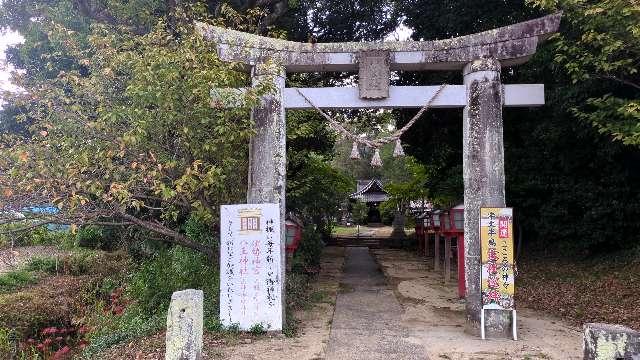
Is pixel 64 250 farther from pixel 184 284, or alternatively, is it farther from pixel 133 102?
pixel 133 102

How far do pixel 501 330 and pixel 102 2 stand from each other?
486 inches

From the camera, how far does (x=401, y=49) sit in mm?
7961

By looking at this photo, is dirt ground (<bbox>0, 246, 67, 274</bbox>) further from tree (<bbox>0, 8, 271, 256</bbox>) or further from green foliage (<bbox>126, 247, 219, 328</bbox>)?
tree (<bbox>0, 8, 271, 256</bbox>)

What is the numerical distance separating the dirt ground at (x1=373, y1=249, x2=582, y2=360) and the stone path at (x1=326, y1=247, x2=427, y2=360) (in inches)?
9.5

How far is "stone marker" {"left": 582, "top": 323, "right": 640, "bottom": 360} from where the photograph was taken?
3281mm

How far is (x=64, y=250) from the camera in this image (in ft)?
55.7

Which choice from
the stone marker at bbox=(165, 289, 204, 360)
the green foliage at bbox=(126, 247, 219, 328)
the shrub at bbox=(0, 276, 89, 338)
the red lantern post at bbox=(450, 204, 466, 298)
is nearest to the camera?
the stone marker at bbox=(165, 289, 204, 360)

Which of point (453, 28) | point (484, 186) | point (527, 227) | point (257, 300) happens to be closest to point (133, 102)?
point (257, 300)

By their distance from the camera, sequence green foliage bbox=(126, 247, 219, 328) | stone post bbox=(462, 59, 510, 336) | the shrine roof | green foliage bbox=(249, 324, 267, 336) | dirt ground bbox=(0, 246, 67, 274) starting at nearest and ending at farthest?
green foliage bbox=(249, 324, 267, 336), stone post bbox=(462, 59, 510, 336), green foliage bbox=(126, 247, 219, 328), dirt ground bbox=(0, 246, 67, 274), the shrine roof

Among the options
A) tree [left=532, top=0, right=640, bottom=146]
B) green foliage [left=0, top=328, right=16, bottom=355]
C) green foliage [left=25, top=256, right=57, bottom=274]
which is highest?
tree [left=532, top=0, right=640, bottom=146]

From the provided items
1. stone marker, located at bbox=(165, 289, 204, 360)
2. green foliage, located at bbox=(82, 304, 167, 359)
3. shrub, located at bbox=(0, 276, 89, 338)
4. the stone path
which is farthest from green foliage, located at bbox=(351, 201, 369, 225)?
stone marker, located at bbox=(165, 289, 204, 360)

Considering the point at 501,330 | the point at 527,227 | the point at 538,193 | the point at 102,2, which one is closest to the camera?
the point at 501,330

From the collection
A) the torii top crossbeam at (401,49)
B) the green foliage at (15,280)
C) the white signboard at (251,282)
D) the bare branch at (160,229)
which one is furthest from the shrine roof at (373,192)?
the white signboard at (251,282)

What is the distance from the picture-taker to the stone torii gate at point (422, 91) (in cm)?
765
